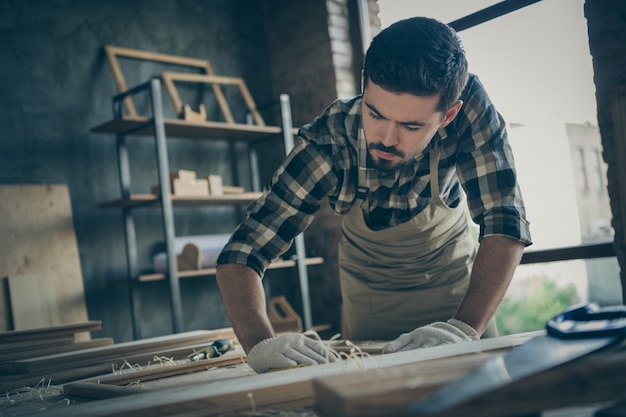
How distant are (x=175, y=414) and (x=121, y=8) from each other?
13.3 ft

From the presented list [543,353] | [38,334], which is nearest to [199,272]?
[38,334]

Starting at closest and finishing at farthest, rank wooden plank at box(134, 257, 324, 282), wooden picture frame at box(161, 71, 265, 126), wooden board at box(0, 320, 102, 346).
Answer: wooden board at box(0, 320, 102, 346)
wooden plank at box(134, 257, 324, 282)
wooden picture frame at box(161, 71, 265, 126)

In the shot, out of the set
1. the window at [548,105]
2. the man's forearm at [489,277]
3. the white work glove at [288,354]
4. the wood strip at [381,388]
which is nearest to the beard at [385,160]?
the man's forearm at [489,277]

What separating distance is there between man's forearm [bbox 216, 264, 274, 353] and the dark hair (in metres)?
0.62

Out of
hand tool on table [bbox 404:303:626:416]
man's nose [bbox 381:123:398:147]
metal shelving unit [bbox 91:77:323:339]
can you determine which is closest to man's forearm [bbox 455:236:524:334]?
man's nose [bbox 381:123:398:147]

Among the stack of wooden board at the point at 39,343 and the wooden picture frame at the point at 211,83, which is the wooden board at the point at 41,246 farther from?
the stack of wooden board at the point at 39,343

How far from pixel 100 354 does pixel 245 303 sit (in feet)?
1.55

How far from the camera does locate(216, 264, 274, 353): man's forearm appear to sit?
5.26ft

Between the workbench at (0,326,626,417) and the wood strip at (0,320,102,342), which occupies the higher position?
the workbench at (0,326,626,417)

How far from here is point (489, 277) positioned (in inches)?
66.6

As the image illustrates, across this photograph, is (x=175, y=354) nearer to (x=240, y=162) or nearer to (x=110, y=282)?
(x=110, y=282)

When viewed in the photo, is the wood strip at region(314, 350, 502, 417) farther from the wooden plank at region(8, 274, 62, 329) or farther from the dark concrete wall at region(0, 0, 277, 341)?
the dark concrete wall at region(0, 0, 277, 341)

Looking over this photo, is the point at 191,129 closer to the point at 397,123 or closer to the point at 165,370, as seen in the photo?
the point at 397,123

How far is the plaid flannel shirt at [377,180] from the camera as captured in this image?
69.5 inches
